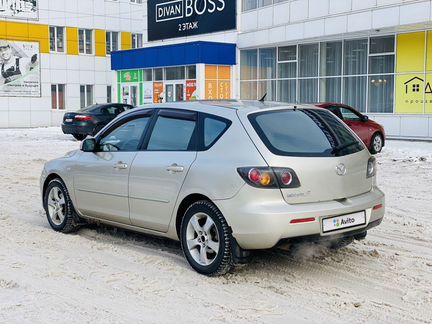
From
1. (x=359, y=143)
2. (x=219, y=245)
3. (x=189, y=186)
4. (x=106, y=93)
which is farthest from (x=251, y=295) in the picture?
(x=106, y=93)

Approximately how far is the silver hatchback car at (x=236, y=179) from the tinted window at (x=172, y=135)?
0.04 ft

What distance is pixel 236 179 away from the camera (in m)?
5.04

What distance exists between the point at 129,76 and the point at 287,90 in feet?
33.1

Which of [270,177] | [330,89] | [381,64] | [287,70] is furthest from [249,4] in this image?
[270,177]

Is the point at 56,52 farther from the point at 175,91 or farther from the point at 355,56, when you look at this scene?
the point at 355,56

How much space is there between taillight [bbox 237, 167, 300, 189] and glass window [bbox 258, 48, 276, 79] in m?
24.2

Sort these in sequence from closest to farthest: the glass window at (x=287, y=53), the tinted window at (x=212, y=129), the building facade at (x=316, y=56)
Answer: the tinted window at (x=212, y=129)
the building facade at (x=316, y=56)
the glass window at (x=287, y=53)

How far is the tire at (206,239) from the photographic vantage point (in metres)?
5.14

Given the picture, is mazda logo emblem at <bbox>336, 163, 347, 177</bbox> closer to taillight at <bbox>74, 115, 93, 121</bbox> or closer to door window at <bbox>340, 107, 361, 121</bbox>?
door window at <bbox>340, 107, 361, 121</bbox>

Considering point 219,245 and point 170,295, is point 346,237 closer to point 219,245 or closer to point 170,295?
point 219,245

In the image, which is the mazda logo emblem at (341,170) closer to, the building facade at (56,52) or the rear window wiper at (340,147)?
the rear window wiper at (340,147)

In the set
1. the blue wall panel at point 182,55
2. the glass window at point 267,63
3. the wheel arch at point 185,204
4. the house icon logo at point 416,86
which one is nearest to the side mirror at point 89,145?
the wheel arch at point 185,204

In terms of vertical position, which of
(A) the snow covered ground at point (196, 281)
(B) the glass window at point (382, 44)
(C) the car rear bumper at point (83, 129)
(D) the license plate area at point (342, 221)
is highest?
(B) the glass window at point (382, 44)

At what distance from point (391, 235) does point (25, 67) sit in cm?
3459
